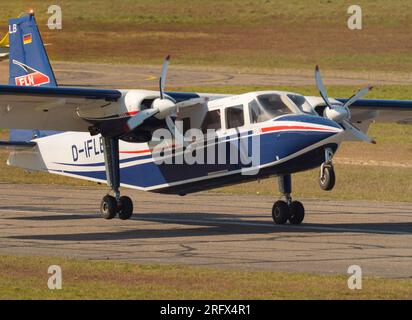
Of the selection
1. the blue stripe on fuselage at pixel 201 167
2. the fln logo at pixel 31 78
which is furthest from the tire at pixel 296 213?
the fln logo at pixel 31 78

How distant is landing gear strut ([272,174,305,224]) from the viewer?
3012 cm

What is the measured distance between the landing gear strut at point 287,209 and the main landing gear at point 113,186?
12.9 feet

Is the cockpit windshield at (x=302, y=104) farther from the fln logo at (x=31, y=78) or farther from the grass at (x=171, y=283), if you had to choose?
the fln logo at (x=31, y=78)

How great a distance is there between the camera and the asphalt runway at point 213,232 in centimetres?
2378

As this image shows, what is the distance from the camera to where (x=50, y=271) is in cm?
2152

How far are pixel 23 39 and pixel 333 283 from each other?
16.0 meters

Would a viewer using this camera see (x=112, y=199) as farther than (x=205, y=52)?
No

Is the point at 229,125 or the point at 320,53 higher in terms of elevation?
the point at 320,53

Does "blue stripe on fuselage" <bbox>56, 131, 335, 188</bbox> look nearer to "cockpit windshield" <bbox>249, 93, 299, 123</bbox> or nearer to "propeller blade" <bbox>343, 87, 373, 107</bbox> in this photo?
"cockpit windshield" <bbox>249, 93, 299, 123</bbox>

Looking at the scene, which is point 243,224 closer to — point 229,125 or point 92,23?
point 229,125

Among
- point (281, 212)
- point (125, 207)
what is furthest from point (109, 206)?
point (281, 212)

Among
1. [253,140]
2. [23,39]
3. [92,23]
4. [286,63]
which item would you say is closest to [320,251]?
[253,140]

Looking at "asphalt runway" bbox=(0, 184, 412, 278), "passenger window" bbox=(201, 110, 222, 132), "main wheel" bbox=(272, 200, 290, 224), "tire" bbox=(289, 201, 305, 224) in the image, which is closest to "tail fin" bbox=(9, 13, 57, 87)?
"asphalt runway" bbox=(0, 184, 412, 278)

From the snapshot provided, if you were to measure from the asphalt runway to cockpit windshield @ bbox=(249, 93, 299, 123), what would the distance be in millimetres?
2913
